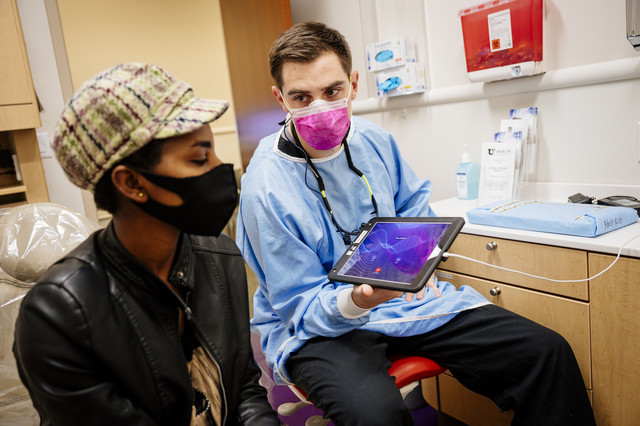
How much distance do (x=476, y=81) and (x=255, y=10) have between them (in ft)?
4.99

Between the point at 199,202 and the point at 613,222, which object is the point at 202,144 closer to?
the point at 199,202

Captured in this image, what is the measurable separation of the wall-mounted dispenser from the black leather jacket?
4.95 feet

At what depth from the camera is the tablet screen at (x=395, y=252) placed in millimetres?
1049

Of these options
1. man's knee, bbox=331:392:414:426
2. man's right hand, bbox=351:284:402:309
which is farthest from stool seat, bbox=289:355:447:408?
man's right hand, bbox=351:284:402:309

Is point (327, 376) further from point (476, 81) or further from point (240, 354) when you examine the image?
point (476, 81)

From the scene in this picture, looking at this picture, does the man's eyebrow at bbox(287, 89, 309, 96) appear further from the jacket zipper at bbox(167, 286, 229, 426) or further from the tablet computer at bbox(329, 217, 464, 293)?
the jacket zipper at bbox(167, 286, 229, 426)

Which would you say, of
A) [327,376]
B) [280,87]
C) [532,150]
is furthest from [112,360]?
[532,150]

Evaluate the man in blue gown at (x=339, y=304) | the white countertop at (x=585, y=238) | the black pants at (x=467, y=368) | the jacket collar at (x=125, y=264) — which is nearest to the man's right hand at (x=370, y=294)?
the man in blue gown at (x=339, y=304)

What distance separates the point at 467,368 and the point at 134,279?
97 centimetres

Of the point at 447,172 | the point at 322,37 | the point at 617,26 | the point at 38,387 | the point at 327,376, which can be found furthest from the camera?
the point at 447,172

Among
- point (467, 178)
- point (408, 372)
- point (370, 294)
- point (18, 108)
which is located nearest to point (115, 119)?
point (370, 294)

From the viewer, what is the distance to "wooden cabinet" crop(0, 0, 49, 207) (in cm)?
225

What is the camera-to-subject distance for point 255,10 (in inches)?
107

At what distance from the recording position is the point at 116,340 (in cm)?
77
